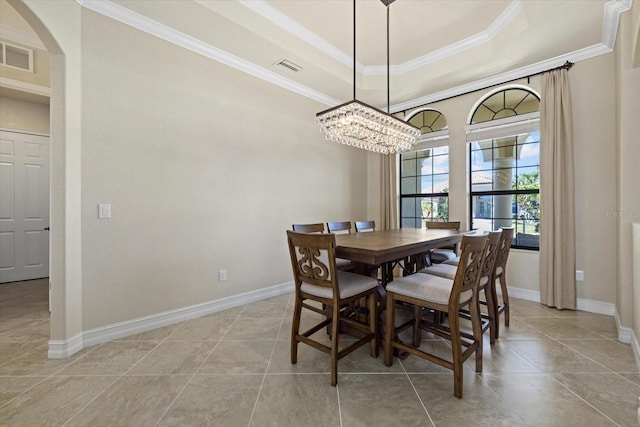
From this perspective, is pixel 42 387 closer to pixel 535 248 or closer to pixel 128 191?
pixel 128 191

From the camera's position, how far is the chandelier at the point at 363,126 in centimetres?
246

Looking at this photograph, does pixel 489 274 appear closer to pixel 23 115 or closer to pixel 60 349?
pixel 60 349

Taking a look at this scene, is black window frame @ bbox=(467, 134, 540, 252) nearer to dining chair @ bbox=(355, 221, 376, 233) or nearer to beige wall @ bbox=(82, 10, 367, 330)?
dining chair @ bbox=(355, 221, 376, 233)

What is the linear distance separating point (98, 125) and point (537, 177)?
4.76 meters

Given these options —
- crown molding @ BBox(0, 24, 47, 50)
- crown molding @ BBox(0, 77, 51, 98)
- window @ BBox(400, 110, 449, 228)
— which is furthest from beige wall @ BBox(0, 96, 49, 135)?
window @ BBox(400, 110, 449, 228)

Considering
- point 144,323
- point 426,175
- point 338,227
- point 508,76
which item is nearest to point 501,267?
point 338,227

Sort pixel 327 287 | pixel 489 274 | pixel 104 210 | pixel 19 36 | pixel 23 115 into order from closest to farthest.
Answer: pixel 327 287 < pixel 489 274 < pixel 104 210 < pixel 19 36 < pixel 23 115

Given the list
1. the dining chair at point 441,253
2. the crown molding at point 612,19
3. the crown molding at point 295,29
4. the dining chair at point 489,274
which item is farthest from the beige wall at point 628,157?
the crown molding at point 295,29

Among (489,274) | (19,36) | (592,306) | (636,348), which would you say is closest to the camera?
(636,348)

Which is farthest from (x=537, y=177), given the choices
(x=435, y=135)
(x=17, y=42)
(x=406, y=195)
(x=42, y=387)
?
(x=17, y=42)

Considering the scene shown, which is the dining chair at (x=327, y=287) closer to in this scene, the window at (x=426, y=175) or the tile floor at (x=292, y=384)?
the tile floor at (x=292, y=384)

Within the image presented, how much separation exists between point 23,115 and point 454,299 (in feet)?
20.2

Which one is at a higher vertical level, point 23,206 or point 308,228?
point 23,206

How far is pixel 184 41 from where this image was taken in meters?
2.67
